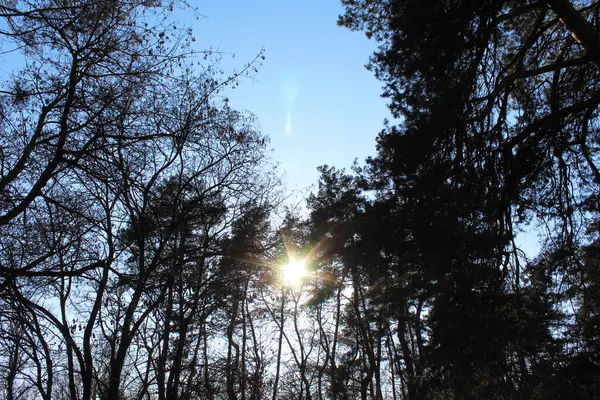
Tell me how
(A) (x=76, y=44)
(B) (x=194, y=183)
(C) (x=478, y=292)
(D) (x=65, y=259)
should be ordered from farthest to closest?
(B) (x=194, y=183) < (C) (x=478, y=292) < (D) (x=65, y=259) < (A) (x=76, y=44)

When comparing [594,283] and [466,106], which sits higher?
[466,106]

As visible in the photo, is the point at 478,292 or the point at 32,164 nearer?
the point at 32,164

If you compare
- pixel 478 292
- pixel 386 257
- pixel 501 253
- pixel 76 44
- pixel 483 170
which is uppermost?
pixel 76 44

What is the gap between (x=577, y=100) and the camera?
7.14 m

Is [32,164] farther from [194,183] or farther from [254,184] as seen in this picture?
[254,184]

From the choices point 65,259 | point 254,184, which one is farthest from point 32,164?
point 254,184

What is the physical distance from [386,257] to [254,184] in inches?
125

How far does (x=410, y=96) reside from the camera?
750 centimetres

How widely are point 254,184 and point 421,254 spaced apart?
3712mm

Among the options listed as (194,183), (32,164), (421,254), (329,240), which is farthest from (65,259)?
(329,240)

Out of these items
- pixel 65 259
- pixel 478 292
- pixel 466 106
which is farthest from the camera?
pixel 466 106

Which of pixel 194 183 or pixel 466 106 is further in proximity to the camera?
pixel 194 183

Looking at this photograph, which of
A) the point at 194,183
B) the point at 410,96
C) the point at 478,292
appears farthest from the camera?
the point at 194,183

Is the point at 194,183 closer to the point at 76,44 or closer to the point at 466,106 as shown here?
the point at 76,44
